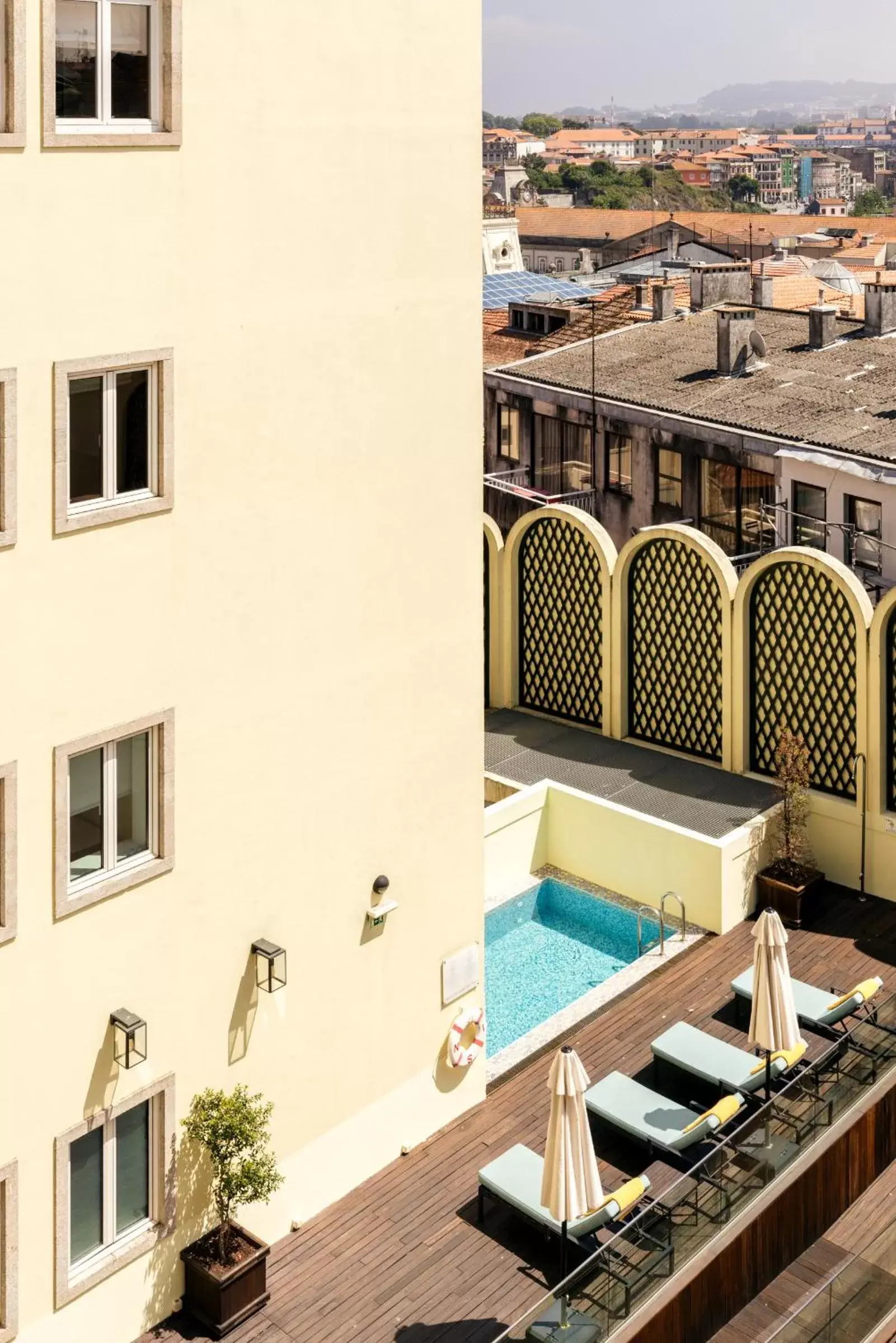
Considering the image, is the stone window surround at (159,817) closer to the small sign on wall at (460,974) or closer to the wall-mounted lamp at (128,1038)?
the wall-mounted lamp at (128,1038)

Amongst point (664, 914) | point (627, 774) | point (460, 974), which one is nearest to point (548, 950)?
point (664, 914)

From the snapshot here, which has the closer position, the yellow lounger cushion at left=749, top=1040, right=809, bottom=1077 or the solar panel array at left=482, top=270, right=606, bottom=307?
the yellow lounger cushion at left=749, top=1040, right=809, bottom=1077

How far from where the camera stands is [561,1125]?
12.2m

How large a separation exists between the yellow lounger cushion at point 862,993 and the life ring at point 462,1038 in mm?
3758

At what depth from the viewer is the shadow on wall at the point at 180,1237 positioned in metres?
12.2

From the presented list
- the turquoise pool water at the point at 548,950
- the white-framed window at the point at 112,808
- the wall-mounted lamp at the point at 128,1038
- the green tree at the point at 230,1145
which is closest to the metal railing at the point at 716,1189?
the green tree at the point at 230,1145

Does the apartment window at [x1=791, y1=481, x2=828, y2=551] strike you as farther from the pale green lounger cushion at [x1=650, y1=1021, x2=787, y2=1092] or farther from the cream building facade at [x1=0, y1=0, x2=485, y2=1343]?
the cream building facade at [x1=0, y1=0, x2=485, y2=1343]

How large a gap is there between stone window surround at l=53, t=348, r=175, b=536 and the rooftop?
1639 centimetres

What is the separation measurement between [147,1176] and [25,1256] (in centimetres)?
124

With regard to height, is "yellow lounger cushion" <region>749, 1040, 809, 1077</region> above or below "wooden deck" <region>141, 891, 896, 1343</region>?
above

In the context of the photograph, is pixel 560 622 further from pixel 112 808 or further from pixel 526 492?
pixel 112 808

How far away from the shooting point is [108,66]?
10.4 meters

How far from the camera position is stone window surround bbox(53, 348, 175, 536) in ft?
34.0

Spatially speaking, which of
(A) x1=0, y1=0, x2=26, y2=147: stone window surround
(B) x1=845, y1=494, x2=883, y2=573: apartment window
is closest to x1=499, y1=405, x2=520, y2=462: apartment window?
(B) x1=845, y1=494, x2=883, y2=573: apartment window
